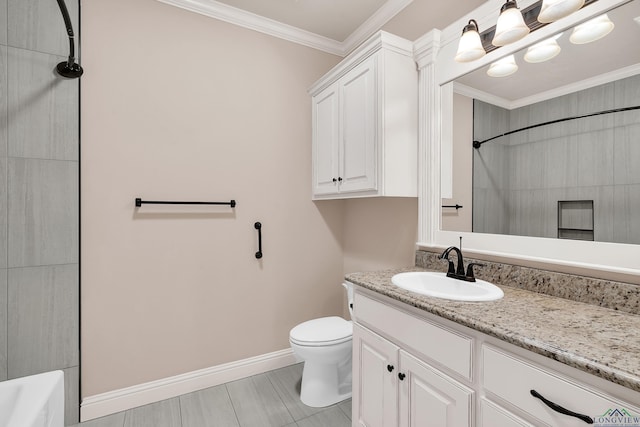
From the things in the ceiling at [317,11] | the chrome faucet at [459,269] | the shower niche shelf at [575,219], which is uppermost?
the ceiling at [317,11]

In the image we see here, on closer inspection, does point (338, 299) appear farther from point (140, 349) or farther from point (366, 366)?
point (140, 349)

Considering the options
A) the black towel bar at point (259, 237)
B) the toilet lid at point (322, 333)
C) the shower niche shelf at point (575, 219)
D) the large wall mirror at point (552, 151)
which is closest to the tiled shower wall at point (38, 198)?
the black towel bar at point (259, 237)

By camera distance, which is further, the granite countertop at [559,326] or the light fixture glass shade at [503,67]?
the light fixture glass shade at [503,67]

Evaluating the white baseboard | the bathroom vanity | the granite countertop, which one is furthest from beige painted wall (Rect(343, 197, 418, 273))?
the white baseboard

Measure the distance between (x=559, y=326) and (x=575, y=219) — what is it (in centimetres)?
53

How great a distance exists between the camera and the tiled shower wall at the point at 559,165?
1053 millimetres

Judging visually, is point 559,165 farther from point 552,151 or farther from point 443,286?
point 443,286

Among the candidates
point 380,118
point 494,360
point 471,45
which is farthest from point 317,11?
point 494,360

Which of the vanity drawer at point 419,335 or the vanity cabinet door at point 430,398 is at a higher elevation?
the vanity drawer at point 419,335

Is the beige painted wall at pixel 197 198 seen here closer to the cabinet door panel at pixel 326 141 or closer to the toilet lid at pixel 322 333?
the cabinet door panel at pixel 326 141

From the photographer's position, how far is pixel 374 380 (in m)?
1.35

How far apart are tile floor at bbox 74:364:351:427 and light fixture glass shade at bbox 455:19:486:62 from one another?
204cm

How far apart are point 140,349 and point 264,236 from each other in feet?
3.51

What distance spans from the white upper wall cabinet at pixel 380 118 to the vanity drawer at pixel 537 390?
100 centimetres
